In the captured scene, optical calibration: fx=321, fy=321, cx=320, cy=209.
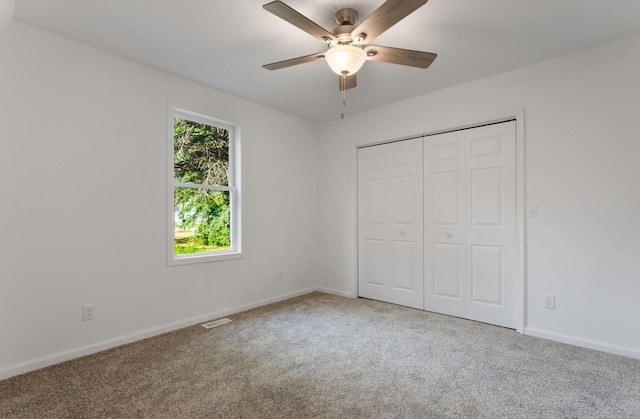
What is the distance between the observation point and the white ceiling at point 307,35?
2.12 meters

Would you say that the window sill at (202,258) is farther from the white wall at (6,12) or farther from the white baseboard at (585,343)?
the white baseboard at (585,343)

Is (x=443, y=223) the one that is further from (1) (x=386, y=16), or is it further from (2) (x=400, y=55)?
(1) (x=386, y=16)

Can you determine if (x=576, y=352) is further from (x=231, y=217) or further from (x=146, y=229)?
(x=146, y=229)

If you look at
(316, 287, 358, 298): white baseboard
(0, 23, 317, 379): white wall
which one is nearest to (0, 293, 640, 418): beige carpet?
(0, 23, 317, 379): white wall

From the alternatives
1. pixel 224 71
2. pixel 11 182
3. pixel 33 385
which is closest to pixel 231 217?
pixel 224 71

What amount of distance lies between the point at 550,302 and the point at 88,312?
3.94m

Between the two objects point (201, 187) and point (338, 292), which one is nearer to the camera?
point (201, 187)

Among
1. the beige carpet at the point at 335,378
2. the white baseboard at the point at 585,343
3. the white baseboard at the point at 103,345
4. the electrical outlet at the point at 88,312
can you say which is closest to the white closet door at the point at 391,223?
the beige carpet at the point at 335,378

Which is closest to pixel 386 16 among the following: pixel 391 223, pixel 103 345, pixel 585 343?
pixel 391 223

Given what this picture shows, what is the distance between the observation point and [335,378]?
221cm

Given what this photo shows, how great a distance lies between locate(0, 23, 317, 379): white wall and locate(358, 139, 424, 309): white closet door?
5.82 feet

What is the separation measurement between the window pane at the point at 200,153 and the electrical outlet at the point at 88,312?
53.6 inches

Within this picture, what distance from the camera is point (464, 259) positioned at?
346 centimetres

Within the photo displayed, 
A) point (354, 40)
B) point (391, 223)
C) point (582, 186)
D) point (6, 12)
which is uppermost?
point (6, 12)
